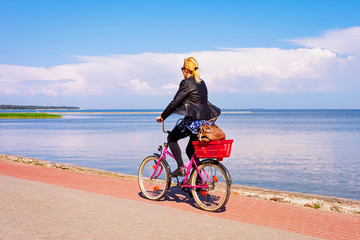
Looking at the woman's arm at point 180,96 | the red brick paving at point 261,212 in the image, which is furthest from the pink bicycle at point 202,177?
the woman's arm at point 180,96

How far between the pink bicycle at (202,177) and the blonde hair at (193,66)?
3.76ft

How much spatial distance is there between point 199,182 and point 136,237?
2030mm

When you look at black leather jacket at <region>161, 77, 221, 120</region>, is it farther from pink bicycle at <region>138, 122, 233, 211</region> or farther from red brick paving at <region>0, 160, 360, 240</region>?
red brick paving at <region>0, 160, 360, 240</region>

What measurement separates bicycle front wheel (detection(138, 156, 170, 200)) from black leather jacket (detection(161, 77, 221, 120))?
1.12 m

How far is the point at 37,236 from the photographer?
180 inches

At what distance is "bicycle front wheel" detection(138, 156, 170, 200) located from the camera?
685cm

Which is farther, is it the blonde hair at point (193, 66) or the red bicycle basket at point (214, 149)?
the blonde hair at point (193, 66)

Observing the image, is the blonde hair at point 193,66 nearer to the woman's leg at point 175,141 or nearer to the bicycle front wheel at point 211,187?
the woman's leg at point 175,141

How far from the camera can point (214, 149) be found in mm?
5922

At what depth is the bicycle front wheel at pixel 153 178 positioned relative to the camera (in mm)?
6852

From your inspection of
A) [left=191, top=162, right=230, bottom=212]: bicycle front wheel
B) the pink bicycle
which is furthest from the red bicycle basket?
[left=191, top=162, right=230, bottom=212]: bicycle front wheel

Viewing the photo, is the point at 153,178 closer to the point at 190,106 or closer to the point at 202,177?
the point at 202,177

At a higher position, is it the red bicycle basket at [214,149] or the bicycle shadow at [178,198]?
the red bicycle basket at [214,149]

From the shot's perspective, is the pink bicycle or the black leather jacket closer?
the pink bicycle
